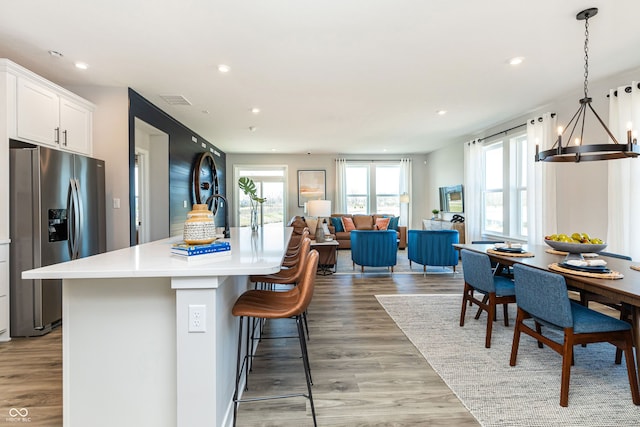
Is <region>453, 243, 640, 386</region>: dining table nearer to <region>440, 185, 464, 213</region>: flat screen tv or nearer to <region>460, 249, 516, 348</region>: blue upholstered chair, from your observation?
<region>460, 249, 516, 348</region>: blue upholstered chair

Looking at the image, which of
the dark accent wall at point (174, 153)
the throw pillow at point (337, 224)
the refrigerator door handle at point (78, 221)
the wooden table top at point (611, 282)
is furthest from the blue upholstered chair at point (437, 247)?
the refrigerator door handle at point (78, 221)

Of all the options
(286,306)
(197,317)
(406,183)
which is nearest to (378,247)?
(286,306)

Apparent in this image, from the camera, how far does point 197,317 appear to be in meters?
1.35

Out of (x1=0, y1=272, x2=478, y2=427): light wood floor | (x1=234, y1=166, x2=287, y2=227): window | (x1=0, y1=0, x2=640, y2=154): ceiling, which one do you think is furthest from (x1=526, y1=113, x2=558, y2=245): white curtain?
(x1=234, y1=166, x2=287, y2=227): window

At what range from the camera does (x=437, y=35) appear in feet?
8.42

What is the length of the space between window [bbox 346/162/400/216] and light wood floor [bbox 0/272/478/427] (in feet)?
19.5

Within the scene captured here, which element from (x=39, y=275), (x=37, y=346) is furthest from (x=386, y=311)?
(x=37, y=346)

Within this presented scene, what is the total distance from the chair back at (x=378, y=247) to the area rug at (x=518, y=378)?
6.42ft

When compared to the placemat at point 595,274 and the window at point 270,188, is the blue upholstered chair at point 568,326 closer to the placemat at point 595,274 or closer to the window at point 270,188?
the placemat at point 595,274

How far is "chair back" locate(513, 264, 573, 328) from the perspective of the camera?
1762 millimetres

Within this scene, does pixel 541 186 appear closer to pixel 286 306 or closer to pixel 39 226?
pixel 286 306

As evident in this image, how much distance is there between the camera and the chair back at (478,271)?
2.48m

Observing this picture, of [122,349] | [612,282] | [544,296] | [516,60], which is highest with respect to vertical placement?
[516,60]

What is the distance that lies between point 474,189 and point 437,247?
77.6 inches
